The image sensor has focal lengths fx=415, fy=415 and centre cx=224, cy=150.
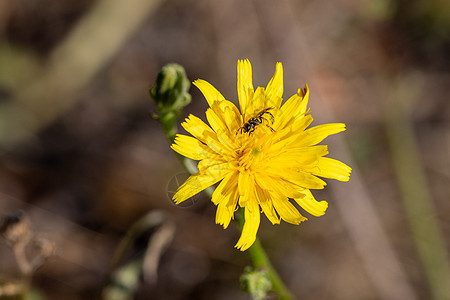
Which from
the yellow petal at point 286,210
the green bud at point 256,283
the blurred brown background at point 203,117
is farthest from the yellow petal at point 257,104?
the blurred brown background at point 203,117

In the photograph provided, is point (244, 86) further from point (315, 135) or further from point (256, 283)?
point (256, 283)

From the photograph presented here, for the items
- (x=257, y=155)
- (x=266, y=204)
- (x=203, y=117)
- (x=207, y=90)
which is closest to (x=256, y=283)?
(x=266, y=204)

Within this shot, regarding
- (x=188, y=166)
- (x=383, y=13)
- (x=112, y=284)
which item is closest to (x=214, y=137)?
(x=188, y=166)

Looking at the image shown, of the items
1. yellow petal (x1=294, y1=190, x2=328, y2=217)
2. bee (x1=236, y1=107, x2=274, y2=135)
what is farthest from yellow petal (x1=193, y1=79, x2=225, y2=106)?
yellow petal (x1=294, y1=190, x2=328, y2=217)

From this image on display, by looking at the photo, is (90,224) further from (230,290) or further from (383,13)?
(383,13)

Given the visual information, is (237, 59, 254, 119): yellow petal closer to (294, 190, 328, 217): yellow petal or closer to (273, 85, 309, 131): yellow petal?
(273, 85, 309, 131): yellow petal

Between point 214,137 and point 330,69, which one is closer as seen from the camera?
point 214,137

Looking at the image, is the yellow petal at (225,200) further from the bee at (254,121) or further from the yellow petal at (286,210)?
the bee at (254,121)

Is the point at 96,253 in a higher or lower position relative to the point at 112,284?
higher
